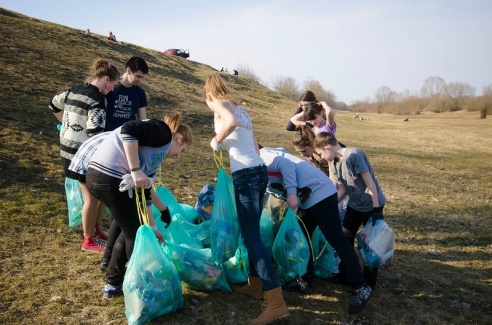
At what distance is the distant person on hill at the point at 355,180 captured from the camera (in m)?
3.59

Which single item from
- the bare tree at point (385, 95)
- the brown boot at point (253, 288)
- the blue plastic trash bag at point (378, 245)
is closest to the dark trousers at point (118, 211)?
the brown boot at point (253, 288)

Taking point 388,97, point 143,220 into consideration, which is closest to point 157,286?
point 143,220

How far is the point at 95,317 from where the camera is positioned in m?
3.15

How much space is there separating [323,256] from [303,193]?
2.73 feet

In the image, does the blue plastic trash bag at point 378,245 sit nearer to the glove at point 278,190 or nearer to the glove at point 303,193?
the glove at point 303,193

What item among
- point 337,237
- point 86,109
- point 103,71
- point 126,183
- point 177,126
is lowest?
point 337,237

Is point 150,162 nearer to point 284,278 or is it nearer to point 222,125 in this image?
point 222,125

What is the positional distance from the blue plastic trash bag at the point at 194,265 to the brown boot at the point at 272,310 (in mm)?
580

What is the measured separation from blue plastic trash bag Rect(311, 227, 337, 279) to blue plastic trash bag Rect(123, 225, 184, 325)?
1496 mm

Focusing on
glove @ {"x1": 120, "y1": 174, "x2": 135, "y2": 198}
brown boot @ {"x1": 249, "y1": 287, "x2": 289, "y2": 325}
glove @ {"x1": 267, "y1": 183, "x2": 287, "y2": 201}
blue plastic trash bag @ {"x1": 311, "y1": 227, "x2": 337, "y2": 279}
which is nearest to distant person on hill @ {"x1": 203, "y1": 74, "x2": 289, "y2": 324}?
brown boot @ {"x1": 249, "y1": 287, "x2": 289, "y2": 325}

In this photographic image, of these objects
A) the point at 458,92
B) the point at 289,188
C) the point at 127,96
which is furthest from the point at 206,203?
the point at 458,92

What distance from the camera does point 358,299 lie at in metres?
3.42

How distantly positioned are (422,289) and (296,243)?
55.9 inches

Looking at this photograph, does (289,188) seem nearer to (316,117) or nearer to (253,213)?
(253,213)
